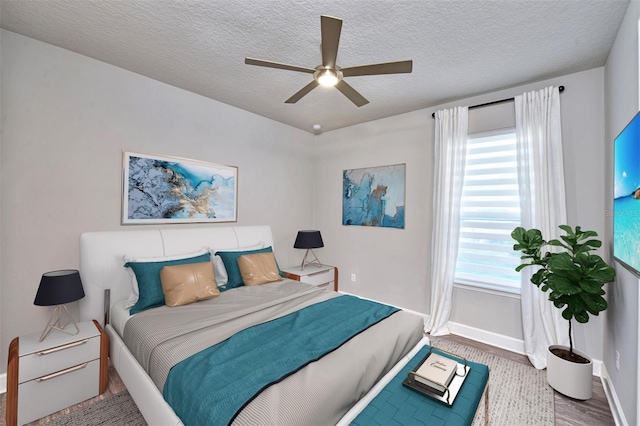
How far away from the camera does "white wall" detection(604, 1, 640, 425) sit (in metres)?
1.70

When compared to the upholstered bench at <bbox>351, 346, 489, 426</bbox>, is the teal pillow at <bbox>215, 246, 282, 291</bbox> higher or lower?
higher

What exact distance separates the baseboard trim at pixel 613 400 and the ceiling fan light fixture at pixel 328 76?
301 centimetres

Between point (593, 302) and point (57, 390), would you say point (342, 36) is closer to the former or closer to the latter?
point (593, 302)

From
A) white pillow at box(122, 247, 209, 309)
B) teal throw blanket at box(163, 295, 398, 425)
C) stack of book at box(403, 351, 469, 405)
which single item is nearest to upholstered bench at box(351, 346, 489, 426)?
stack of book at box(403, 351, 469, 405)

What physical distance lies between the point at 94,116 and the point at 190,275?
1.75 m

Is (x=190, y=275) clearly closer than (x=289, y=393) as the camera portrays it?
No

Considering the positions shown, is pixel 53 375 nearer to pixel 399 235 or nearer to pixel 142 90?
pixel 142 90

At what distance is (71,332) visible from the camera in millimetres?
2133

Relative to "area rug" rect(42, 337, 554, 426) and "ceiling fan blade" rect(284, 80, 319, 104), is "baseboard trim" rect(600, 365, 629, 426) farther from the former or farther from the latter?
"ceiling fan blade" rect(284, 80, 319, 104)

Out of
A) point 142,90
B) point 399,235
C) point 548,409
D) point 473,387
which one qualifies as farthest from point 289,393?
point 142,90

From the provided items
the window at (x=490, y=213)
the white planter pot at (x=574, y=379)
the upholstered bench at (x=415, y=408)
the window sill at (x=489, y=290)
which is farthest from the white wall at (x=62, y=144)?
the white planter pot at (x=574, y=379)

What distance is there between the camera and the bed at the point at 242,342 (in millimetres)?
1329

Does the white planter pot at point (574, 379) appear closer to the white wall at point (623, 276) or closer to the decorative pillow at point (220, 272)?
the white wall at point (623, 276)

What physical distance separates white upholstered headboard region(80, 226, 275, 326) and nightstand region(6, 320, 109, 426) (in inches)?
12.2
